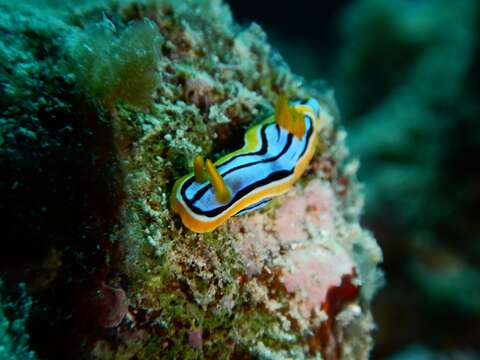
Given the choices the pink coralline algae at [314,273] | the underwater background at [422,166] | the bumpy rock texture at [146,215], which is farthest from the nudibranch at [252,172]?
the underwater background at [422,166]

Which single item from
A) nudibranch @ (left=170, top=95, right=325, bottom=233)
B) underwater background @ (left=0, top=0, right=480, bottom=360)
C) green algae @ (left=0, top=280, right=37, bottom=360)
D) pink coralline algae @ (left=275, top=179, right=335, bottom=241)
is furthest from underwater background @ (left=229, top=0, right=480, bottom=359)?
green algae @ (left=0, top=280, right=37, bottom=360)

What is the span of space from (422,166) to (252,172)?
8.24 meters

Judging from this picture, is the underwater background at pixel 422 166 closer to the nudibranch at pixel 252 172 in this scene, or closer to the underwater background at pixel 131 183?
the underwater background at pixel 131 183

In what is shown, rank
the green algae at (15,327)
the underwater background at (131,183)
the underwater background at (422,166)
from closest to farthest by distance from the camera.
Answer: the green algae at (15,327) < the underwater background at (131,183) < the underwater background at (422,166)

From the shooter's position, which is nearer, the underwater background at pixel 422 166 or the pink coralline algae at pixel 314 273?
the pink coralline algae at pixel 314 273

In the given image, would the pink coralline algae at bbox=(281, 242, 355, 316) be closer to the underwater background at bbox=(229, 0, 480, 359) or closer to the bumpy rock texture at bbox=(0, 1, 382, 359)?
the bumpy rock texture at bbox=(0, 1, 382, 359)

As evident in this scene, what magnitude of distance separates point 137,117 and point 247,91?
3.80 feet

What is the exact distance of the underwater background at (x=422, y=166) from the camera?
8.16 meters

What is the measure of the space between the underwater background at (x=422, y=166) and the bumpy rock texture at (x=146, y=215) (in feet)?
9.60

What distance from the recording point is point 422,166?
972cm

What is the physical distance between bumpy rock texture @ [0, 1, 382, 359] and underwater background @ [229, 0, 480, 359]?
2.93 meters

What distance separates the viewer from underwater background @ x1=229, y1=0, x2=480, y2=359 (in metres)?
8.16

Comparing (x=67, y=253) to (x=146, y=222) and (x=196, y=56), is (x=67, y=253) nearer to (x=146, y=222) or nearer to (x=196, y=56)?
(x=146, y=222)

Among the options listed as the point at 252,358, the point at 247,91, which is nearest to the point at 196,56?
the point at 247,91
